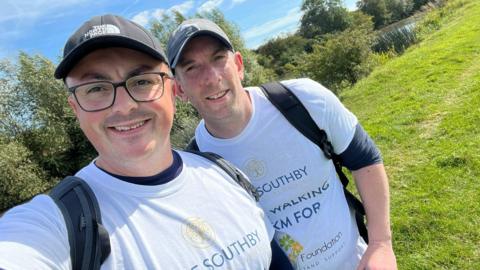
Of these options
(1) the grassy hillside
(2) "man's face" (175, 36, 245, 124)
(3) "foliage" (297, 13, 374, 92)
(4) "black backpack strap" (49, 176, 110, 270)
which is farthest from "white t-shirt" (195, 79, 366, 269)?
(3) "foliage" (297, 13, 374, 92)

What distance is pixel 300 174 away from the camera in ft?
6.51

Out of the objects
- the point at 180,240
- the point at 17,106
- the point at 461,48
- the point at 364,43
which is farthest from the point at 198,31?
the point at 17,106

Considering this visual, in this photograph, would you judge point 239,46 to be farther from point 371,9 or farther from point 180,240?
point 371,9

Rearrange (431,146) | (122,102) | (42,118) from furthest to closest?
(42,118) < (431,146) < (122,102)

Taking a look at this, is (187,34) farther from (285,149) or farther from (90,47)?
(285,149)

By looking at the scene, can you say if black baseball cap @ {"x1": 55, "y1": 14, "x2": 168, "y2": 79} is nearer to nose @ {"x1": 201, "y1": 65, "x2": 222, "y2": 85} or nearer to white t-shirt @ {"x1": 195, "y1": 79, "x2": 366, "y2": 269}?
nose @ {"x1": 201, "y1": 65, "x2": 222, "y2": 85}

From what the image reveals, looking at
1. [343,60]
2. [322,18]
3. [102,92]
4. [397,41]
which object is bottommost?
[397,41]

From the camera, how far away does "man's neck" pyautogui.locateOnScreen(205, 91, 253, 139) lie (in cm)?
200

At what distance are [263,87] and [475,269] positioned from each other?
2766 mm

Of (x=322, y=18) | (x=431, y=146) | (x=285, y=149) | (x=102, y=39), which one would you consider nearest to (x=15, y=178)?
(x=431, y=146)

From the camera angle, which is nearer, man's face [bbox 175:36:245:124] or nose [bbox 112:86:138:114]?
nose [bbox 112:86:138:114]

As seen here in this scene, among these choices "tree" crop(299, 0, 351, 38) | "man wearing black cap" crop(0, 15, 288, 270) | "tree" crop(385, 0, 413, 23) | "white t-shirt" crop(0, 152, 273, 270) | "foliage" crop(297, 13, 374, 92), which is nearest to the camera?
"white t-shirt" crop(0, 152, 273, 270)

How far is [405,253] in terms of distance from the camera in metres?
3.86

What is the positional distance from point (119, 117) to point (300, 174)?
1.00 meters
